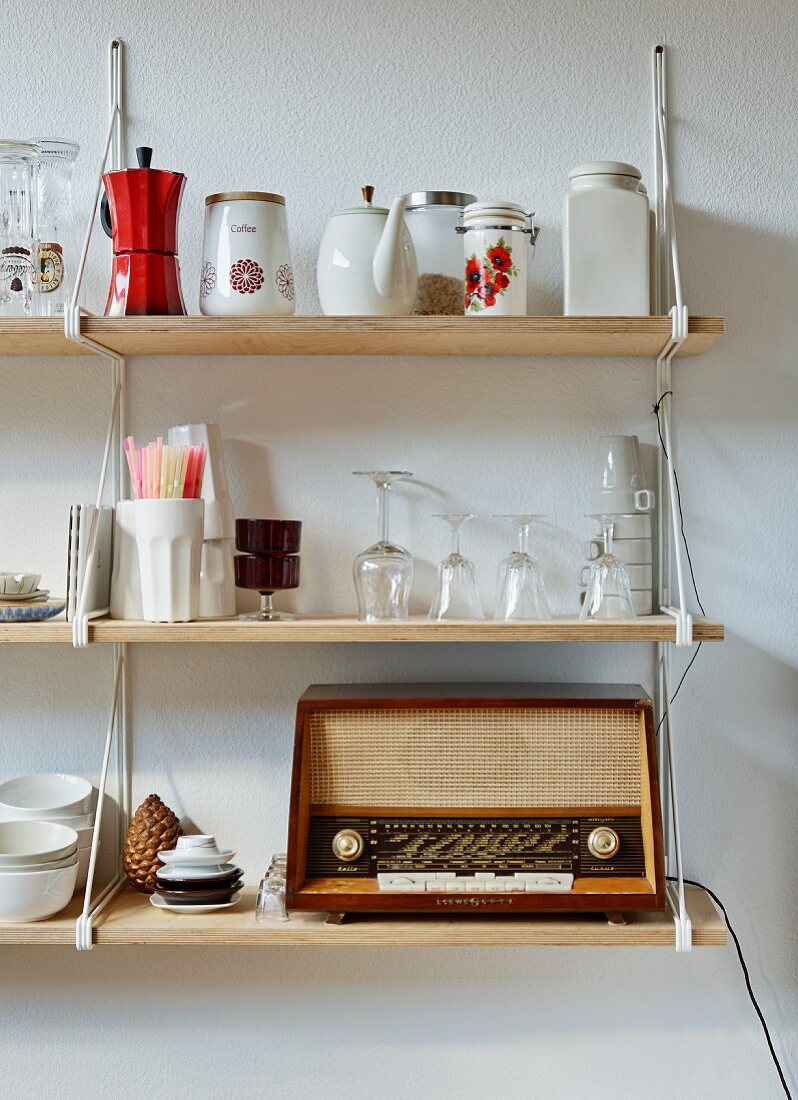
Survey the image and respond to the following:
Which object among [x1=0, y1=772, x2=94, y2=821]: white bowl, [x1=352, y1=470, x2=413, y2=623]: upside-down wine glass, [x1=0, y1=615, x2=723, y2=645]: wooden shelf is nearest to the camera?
[x1=0, y1=615, x2=723, y2=645]: wooden shelf

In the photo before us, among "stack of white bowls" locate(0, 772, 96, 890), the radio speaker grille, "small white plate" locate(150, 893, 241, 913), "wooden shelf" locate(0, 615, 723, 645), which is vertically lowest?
"small white plate" locate(150, 893, 241, 913)

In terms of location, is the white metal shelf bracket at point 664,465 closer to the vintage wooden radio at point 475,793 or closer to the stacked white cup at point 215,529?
the vintage wooden radio at point 475,793

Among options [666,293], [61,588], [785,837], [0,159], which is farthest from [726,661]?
[0,159]

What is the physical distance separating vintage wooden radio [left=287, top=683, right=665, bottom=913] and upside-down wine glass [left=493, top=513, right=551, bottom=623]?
0.11m

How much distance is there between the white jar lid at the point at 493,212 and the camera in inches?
56.2

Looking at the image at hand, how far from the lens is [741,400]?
5.31 ft

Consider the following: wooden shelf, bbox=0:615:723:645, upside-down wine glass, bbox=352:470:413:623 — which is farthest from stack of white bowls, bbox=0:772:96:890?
upside-down wine glass, bbox=352:470:413:623

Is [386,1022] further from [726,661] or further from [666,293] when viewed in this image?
[666,293]

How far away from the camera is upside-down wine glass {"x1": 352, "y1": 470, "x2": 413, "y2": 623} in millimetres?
1479

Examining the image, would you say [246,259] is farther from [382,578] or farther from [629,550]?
[629,550]

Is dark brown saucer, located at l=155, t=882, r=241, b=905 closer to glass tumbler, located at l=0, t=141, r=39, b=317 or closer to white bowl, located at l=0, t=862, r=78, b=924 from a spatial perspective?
white bowl, located at l=0, t=862, r=78, b=924

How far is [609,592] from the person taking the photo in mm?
1456

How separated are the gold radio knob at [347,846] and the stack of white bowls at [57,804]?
0.38 m

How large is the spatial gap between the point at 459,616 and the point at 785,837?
23.8 inches
